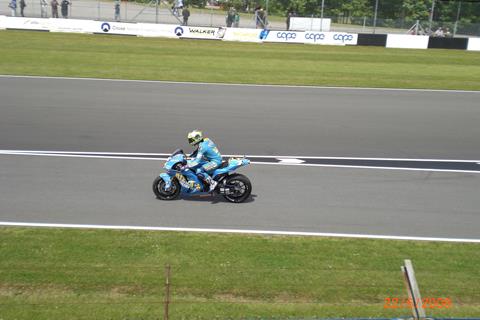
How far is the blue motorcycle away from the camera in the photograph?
11875 millimetres

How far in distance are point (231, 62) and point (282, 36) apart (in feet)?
46.6

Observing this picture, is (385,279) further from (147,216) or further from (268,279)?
(147,216)

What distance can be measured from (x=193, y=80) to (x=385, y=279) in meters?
20.4

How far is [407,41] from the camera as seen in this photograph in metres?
46.8

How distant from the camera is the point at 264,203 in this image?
12.1 metres

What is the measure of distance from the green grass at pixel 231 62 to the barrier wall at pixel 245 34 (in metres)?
1.85

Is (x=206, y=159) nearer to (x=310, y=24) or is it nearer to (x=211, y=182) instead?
(x=211, y=182)

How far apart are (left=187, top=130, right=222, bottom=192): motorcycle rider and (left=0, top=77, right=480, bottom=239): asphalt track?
66cm

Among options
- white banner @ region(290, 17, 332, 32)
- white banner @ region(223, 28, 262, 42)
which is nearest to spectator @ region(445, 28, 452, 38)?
white banner @ region(290, 17, 332, 32)

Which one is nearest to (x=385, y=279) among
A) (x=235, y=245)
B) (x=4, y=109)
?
(x=235, y=245)

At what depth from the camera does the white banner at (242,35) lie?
4659 centimetres

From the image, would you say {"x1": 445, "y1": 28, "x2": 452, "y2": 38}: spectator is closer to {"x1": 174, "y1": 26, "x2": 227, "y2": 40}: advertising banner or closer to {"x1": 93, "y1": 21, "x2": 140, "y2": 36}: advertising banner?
{"x1": 174, "y1": 26, "x2": 227, "y2": 40}: advertising banner

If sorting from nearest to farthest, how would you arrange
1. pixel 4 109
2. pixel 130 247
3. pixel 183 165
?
pixel 130 247 < pixel 183 165 < pixel 4 109
